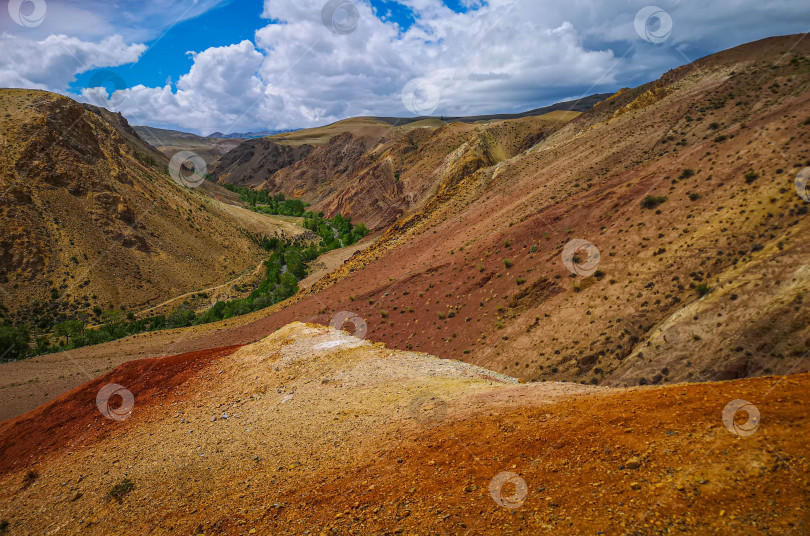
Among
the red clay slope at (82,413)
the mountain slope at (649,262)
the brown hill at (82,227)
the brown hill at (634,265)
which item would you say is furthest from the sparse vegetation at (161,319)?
the red clay slope at (82,413)

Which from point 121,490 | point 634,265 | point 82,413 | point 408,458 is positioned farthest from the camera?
point 634,265

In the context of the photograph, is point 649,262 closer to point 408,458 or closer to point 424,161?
point 408,458

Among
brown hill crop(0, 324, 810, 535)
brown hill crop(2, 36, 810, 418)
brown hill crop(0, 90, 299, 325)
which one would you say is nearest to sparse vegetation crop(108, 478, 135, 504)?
brown hill crop(0, 324, 810, 535)

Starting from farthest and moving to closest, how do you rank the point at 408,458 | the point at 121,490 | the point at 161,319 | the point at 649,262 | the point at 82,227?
1. the point at 82,227
2. the point at 161,319
3. the point at 649,262
4. the point at 121,490
5. the point at 408,458

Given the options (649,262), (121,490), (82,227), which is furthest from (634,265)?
(82,227)

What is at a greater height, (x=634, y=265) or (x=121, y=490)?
(x=634, y=265)

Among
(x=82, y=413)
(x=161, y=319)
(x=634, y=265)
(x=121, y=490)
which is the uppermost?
(x=634, y=265)

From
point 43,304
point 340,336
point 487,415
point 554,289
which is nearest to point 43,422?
point 340,336
